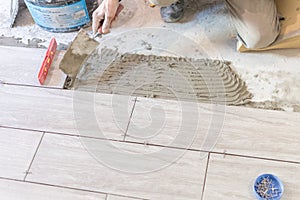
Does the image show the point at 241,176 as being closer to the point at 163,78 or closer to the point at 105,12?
the point at 163,78

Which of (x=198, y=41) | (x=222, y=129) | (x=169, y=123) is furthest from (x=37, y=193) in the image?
(x=198, y=41)

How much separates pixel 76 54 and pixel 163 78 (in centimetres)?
33

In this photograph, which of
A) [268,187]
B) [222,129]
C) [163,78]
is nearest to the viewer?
[268,187]

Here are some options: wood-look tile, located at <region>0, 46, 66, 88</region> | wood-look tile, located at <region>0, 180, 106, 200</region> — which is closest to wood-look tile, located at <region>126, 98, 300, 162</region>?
wood-look tile, located at <region>0, 180, 106, 200</region>

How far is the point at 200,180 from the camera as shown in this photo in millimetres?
1158

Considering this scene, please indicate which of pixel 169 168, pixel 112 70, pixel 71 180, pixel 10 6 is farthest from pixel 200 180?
pixel 10 6

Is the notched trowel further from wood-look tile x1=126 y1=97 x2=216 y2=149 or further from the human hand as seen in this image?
wood-look tile x1=126 y1=97 x2=216 y2=149

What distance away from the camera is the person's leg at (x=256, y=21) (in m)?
1.29

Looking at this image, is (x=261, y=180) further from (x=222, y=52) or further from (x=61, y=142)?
(x=61, y=142)

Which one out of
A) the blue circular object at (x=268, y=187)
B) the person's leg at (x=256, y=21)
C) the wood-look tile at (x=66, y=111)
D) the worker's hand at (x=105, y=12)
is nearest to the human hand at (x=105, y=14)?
the worker's hand at (x=105, y=12)

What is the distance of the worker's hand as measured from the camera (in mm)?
1234

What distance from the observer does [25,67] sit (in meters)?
1.44

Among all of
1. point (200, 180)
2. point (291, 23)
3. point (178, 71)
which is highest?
point (291, 23)

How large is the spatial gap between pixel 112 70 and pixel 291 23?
605 millimetres
